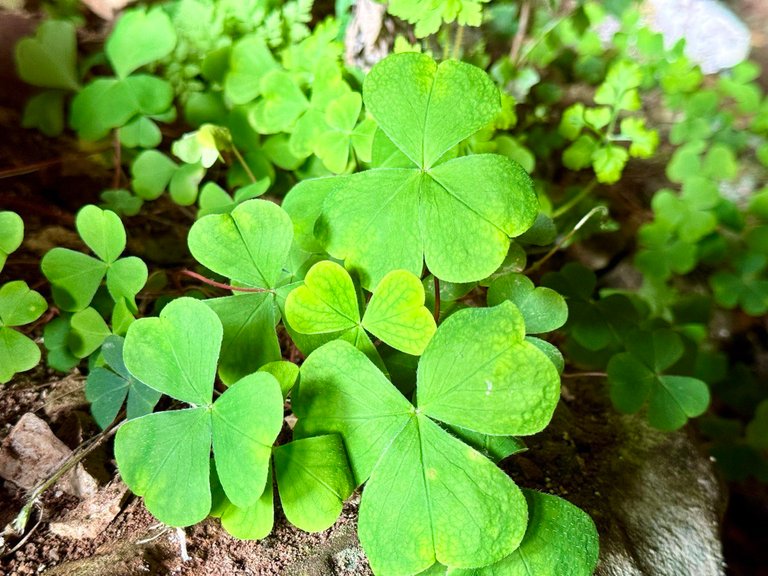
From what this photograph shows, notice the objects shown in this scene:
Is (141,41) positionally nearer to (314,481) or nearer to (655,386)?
(314,481)

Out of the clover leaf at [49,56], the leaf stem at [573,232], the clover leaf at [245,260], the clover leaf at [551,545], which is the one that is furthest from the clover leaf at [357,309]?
the clover leaf at [49,56]

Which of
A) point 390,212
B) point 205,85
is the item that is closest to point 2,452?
point 390,212

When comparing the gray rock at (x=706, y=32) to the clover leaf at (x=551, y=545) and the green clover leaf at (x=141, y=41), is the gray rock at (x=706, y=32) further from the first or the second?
the clover leaf at (x=551, y=545)

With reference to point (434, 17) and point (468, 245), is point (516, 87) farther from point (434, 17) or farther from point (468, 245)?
point (468, 245)

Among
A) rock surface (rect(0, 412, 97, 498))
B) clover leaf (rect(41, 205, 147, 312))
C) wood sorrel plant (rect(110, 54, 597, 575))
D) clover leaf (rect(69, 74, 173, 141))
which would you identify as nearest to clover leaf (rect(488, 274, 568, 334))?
wood sorrel plant (rect(110, 54, 597, 575))

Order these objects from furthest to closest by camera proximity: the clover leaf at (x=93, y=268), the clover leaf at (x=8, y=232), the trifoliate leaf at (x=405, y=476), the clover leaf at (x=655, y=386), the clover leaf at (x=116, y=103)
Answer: the clover leaf at (x=116, y=103), the clover leaf at (x=655, y=386), the clover leaf at (x=93, y=268), the clover leaf at (x=8, y=232), the trifoliate leaf at (x=405, y=476)

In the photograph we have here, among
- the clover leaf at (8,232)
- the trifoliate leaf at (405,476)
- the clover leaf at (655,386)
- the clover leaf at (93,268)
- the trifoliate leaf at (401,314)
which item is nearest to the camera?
the trifoliate leaf at (405,476)

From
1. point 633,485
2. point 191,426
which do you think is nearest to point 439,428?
point 191,426
